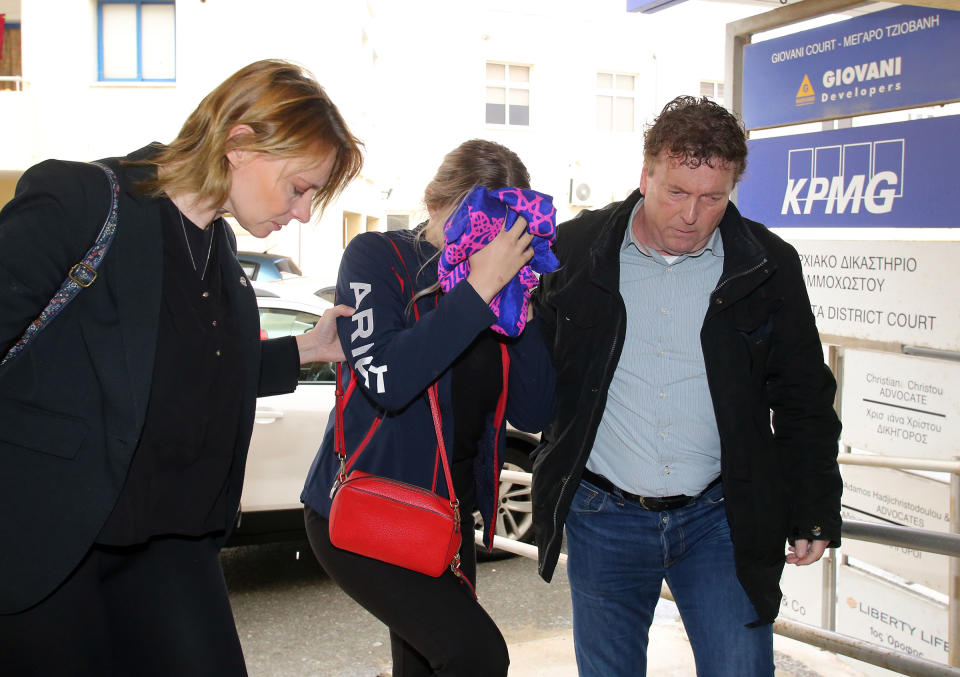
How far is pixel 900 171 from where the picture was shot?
387cm

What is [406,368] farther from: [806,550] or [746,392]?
[806,550]

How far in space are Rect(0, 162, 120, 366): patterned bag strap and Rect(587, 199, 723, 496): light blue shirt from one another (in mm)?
1366

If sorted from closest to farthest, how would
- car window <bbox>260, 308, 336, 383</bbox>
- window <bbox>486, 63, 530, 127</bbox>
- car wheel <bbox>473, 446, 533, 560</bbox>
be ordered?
car window <bbox>260, 308, 336, 383</bbox> < car wheel <bbox>473, 446, 533, 560</bbox> < window <bbox>486, 63, 530, 127</bbox>

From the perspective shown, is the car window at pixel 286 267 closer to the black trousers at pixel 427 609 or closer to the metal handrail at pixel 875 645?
the metal handrail at pixel 875 645

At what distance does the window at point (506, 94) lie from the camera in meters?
23.8

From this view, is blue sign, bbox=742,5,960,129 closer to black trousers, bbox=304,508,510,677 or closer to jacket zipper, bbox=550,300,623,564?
jacket zipper, bbox=550,300,623,564

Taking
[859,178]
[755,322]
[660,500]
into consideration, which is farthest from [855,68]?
[660,500]

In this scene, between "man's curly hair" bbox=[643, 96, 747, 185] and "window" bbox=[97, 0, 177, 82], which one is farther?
"window" bbox=[97, 0, 177, 82]

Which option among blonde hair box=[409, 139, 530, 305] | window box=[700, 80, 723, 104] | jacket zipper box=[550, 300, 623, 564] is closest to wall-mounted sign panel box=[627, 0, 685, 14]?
blonde hair box=[409, 139, 530, 305]

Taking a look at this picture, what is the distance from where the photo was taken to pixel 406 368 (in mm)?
2027

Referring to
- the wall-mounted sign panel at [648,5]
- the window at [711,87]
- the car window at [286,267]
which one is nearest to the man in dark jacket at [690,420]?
the wall-mounted sign panel at [648,5]

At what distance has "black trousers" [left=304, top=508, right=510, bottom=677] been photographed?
81.0 inches

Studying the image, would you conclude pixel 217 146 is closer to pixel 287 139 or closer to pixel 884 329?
pixel 287 139

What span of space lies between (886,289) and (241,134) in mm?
3302
